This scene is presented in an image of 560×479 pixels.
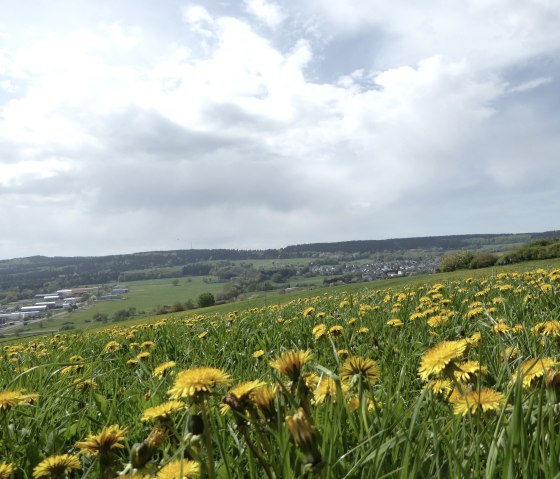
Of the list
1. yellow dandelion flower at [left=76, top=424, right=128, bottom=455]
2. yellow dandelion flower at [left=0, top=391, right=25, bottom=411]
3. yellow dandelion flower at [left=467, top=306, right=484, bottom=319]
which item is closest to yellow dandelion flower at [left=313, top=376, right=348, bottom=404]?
yellow dandelion flower at [left=76, top=424, right=128, bottom=455]

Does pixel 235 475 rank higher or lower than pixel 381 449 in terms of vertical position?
lower

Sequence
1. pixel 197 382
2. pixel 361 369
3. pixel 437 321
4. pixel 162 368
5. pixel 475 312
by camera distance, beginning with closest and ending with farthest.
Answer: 1. pixel 197 382
2. pixel 361 369
3. pixel 162 368
4. pixel 437 321
5. pixel 475 312

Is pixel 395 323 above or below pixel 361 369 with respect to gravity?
below

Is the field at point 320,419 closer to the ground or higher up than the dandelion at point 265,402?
closer to the ground

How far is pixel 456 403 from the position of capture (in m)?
1.98

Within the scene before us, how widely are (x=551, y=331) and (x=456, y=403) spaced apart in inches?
52.9

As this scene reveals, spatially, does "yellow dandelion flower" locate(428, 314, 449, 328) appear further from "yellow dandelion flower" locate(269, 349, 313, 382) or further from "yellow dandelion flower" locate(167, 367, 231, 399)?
"yellow dandelion flower" locate(167, 367, 231, 399)

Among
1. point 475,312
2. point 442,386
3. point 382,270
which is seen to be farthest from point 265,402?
point 382,270

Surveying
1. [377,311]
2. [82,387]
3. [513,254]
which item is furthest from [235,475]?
[513,254]

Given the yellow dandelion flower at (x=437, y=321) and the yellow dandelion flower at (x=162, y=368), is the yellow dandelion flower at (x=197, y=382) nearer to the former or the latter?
the yellow dandelion flower at (x=162, y=368)

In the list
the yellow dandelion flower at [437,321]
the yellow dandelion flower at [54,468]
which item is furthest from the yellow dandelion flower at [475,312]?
the yellow dandelion flower at [54,468]

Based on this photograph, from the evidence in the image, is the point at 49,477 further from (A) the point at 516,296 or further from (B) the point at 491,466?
(A) the point at 516,296

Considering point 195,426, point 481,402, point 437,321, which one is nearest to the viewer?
point 195,426

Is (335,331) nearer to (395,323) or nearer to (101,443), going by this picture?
(395,323)
